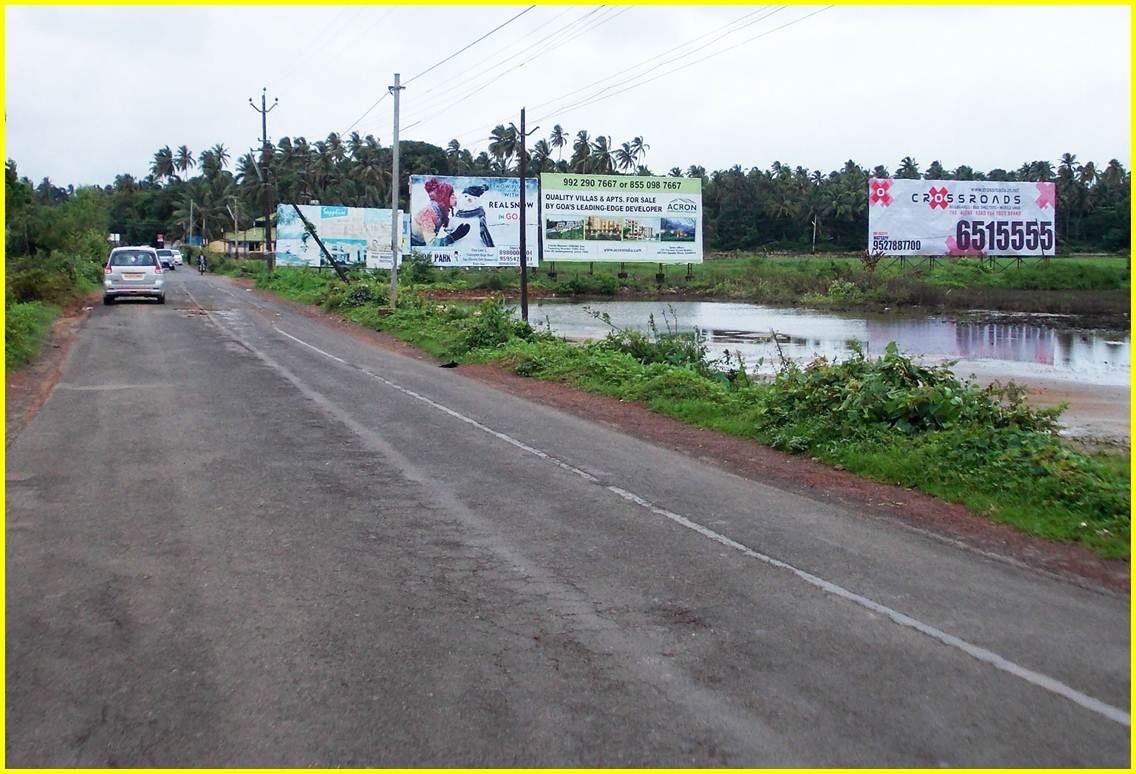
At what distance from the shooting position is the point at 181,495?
880 centimetres

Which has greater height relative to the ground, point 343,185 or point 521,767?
point 343,185

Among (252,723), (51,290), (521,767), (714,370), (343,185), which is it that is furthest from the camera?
(343,185)

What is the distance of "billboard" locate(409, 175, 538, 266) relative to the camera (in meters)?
46.1

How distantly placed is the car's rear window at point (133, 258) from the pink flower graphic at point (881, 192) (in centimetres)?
3061

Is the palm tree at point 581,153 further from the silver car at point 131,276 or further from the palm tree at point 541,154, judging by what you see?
the silver car at point 131,276

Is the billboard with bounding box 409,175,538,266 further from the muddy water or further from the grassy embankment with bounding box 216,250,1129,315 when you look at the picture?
the muddy water

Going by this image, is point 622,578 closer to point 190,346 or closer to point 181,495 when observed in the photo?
point 181,495

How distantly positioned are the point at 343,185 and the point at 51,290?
68.7 m

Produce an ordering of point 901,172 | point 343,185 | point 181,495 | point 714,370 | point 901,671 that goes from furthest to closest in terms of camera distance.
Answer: point 343,185 < point 901,172 < point 714,370 < point 181,495 < point 901,671

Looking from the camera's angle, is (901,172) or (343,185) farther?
(343,185)

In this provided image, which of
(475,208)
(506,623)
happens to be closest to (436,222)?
(475,208)

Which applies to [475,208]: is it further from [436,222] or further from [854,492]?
[854,492]

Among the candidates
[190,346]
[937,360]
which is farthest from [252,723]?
[937,360]

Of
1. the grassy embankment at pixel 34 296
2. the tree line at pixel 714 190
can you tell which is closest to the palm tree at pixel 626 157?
the tree line at pixel 714 190
